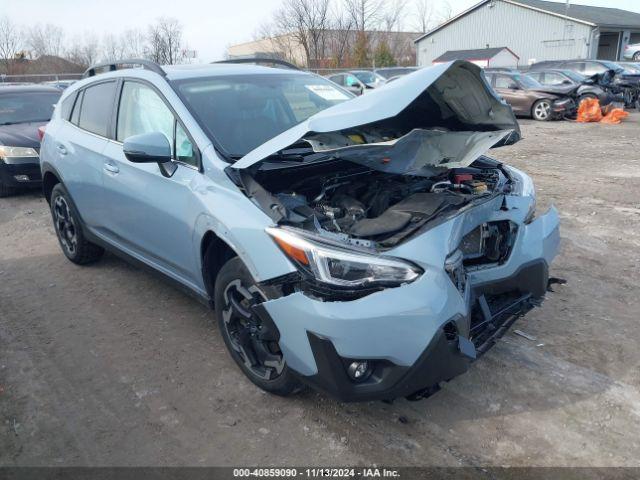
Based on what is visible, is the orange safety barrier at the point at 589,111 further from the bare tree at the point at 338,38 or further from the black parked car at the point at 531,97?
the bare tree at the point at 338,38

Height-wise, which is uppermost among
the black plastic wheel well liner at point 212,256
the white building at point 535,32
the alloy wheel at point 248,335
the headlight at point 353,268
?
the white building at point 535,32

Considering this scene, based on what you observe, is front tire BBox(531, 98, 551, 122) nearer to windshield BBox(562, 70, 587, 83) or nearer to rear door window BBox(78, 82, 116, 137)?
windshield BBox(562, 70, 587, 83)

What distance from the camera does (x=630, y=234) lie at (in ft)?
18.7

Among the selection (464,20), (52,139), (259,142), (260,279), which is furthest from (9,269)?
(464,20)

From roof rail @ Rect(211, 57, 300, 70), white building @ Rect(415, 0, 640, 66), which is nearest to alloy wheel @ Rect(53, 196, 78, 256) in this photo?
roof rail @ Rect(211, 57, 300, 70)

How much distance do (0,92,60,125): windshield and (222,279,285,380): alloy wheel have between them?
309 inches

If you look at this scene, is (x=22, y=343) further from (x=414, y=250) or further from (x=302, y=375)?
(x=414, y=250)

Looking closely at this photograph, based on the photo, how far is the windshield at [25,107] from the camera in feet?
30.4

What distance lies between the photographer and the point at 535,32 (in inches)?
1607

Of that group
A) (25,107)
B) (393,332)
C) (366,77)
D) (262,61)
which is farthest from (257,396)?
(366,77)

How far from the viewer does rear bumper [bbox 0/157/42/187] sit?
823cm

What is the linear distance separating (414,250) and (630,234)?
13.9 feet

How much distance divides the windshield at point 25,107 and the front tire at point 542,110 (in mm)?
13313

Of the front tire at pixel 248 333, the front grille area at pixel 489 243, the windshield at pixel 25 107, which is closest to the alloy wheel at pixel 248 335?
the front tire at pixel 248 333
